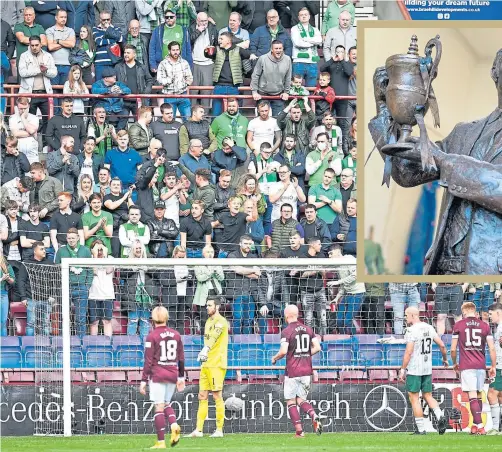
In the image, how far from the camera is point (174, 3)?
16.8 meters

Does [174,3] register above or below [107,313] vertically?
above

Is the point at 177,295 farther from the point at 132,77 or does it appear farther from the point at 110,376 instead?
the point at 132,77

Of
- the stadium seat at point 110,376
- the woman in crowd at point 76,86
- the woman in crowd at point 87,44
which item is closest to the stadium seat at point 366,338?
the stadium seat at point 110,376

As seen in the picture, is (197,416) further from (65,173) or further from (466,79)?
(466,79)

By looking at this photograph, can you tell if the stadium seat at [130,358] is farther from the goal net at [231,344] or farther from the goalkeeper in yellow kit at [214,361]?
the goalkeeper in yellow kit at [214,361]

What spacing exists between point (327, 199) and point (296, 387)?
291 centimetres

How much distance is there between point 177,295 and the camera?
14.8 meters

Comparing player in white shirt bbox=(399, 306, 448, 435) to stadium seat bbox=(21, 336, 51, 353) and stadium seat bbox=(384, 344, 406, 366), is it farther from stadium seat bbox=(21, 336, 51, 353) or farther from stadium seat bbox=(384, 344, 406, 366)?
stadium seat bbox=(21, 336, 51, 353)

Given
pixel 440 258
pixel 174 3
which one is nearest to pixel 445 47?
pixel 440 258

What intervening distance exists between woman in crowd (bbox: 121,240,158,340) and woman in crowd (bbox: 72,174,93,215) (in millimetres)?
767

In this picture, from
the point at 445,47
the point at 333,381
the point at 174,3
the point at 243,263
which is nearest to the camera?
the point at 445,47

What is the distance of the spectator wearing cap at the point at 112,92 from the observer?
53.6ft

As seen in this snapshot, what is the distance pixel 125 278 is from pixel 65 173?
162 cm

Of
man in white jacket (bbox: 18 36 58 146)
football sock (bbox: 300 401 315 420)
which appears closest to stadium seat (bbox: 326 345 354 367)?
football sock (bbox: 300 401 315 420)
